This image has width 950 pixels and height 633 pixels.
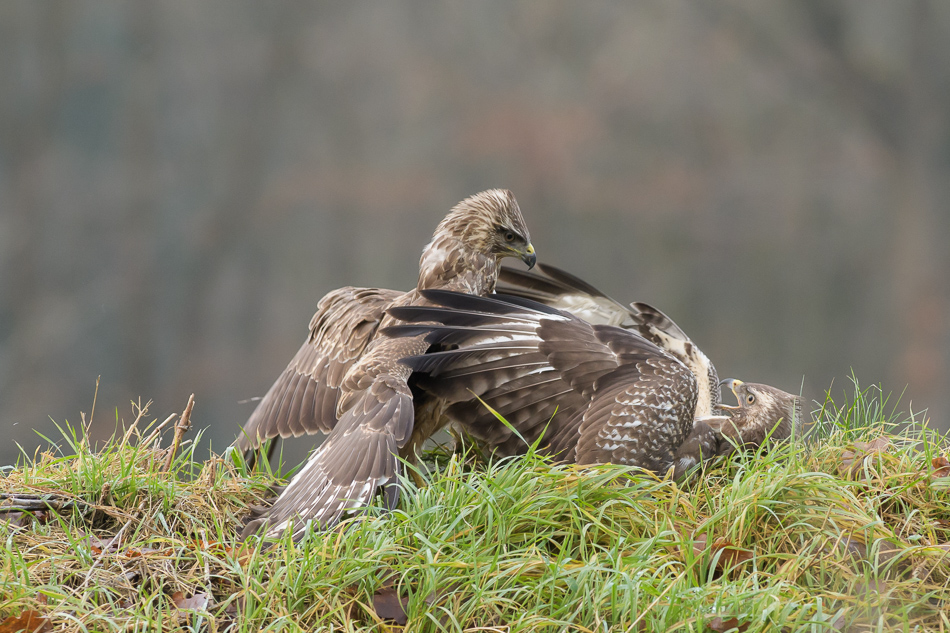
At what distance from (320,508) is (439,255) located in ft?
3.92

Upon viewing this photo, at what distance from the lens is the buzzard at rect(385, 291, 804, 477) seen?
2621 millimetres

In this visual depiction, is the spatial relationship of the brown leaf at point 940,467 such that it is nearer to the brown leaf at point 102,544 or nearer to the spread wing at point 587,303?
the spread wing at point 587,303

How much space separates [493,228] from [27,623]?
1938 millimetres

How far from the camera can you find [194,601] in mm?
1904

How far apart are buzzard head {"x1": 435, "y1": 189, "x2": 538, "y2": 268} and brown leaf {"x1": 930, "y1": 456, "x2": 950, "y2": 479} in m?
1.48

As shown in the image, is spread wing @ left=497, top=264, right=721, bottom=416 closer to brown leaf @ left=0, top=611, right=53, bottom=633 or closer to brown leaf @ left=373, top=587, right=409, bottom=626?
brown leaf @ left=373, top=587, right=409, bottom=626

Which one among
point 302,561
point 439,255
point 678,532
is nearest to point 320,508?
point 302,561

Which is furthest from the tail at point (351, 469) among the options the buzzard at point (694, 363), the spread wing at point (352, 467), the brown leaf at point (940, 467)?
the brown leaf at point (940, 467)

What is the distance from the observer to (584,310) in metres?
3.51

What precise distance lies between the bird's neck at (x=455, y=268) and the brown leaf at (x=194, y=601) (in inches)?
57.7

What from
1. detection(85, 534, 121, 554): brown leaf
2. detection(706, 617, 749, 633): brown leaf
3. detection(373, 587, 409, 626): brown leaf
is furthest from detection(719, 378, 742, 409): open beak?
detection(85, 534, 121, 554): brown leaf

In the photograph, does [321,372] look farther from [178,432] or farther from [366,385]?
[178,432]

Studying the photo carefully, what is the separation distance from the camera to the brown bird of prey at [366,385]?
231cm

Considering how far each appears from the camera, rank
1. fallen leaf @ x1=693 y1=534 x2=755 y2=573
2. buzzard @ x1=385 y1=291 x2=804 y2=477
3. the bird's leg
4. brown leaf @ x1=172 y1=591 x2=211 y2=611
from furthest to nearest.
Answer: the bird's leg
buzzard @ x1=385 y1=291 x2=804 y2=477
fallen leaf @ x1=693 y1=534 x2=755 y2=573
brown leaf @ x1=172 y1=591 x2=211 y2=611
